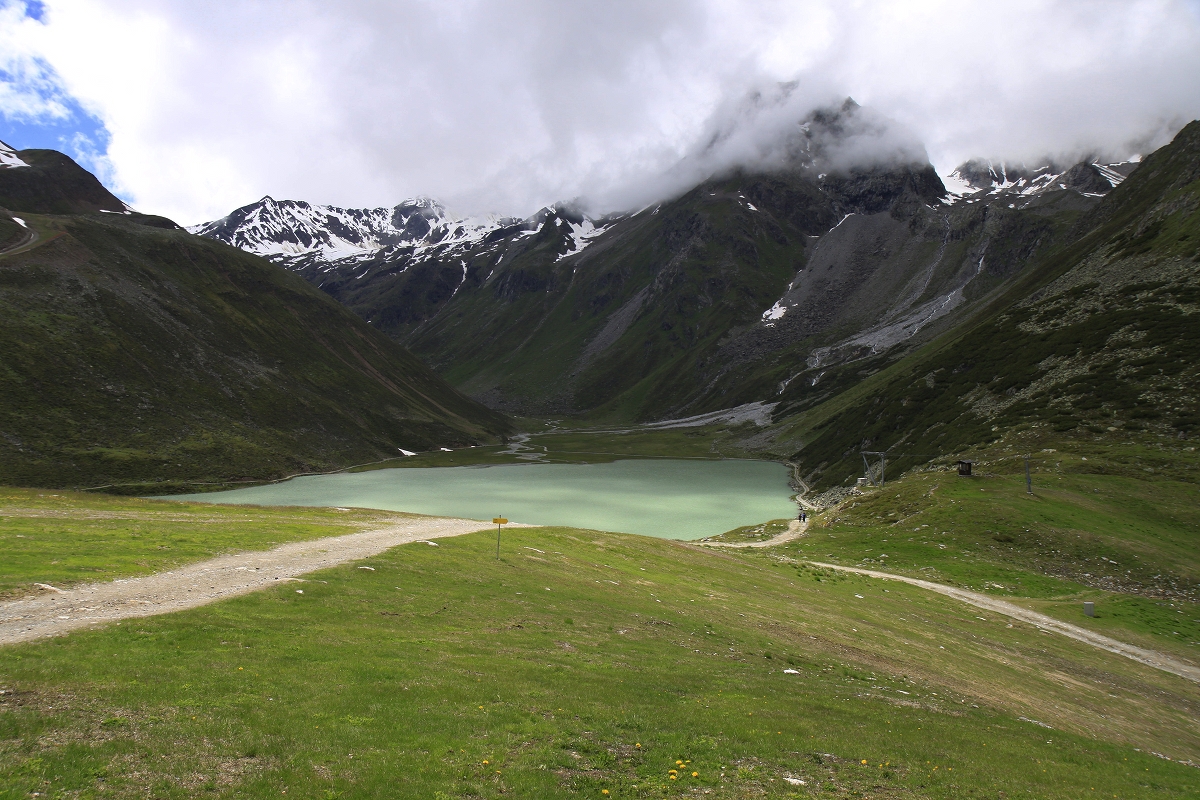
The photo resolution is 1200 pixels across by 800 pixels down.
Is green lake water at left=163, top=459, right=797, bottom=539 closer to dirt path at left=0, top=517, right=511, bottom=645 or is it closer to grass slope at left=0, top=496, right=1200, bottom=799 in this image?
dirt path at left=0, top=517, right=511, bottom=645

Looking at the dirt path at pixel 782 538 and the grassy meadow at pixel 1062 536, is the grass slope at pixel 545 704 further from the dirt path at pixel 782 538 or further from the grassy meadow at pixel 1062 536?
the dirt path at pixel 782 538

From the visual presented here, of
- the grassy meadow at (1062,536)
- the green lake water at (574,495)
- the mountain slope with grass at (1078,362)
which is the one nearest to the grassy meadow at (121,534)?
the green lake water at (574,495)

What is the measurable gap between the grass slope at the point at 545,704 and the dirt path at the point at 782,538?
3139 cm

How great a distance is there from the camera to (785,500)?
104 meters

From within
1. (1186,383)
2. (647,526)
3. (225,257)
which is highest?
(225,257)

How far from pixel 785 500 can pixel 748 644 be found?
8354cm

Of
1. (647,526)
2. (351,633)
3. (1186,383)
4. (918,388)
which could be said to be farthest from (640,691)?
(918,388)

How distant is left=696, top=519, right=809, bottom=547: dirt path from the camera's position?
6300 centimetres

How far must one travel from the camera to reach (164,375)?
13312 centimetres

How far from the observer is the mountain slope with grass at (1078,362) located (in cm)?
7362

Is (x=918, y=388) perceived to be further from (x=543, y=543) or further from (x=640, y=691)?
(x=640, y=691)

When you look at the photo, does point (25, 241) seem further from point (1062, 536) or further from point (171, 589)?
point (1062, 536)

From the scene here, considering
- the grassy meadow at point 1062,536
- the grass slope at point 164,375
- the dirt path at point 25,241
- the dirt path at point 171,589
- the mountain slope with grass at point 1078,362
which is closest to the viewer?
the dirt path at point 171,589

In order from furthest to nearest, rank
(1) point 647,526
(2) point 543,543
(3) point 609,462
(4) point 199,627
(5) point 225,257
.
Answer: (5) point 225,257
(3) point 609,462
(1) point 647,526
(2) point 543,543
(4) point 199,627
